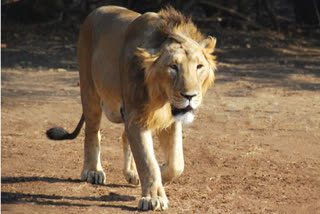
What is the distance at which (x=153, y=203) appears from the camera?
397 cm

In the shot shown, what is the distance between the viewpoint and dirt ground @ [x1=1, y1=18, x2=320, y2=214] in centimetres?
438

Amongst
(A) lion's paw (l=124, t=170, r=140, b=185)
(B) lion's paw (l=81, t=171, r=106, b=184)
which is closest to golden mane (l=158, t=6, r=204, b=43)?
(A) lion's paw (l=124, t=170, r=140, b=185)

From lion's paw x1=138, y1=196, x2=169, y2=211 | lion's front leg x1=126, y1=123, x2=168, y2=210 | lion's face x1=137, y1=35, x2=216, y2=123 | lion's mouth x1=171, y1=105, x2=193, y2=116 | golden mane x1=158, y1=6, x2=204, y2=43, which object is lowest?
lion's paw x1=138, y1=196, x2=169, y2=211

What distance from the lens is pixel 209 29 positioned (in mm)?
12086

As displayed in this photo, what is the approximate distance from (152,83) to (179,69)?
0.21 meters

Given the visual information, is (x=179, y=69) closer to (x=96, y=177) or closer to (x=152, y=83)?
(x=152, y=83)

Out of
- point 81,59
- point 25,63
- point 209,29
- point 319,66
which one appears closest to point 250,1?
point 209,29

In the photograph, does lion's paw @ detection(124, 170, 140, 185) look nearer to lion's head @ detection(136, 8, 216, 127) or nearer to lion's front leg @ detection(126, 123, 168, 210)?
lion's front leg @ detection(126, 123, 168, 210)

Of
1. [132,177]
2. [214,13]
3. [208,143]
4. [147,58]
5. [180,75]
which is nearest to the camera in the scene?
[180,75]

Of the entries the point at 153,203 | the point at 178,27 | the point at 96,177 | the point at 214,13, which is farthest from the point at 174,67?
the point at 214,13

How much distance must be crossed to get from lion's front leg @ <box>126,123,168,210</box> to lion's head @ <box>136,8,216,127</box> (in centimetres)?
30

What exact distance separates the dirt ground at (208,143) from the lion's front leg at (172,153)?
0.19 m

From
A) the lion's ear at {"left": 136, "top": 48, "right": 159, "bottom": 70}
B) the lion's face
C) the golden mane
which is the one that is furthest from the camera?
the golden mane

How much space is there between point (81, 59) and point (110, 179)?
1027 mm
